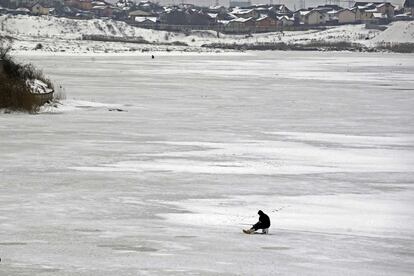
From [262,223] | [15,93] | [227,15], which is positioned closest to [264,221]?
[262,223]

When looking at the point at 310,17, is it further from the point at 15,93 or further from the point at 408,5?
the point at 15,93

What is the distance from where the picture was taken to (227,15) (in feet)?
594

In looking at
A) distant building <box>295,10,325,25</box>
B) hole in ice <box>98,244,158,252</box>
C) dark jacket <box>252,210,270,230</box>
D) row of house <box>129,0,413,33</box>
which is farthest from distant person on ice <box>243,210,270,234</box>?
distant building <box>295,10,325,25</box>

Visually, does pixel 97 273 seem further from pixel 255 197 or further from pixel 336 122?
pixel 336 122

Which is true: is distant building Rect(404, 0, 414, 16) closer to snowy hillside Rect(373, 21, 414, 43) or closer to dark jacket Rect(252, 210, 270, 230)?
snowy hillside Rect(373, 21, 414, 43)

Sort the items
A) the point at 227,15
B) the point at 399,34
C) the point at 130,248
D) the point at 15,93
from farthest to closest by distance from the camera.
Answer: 1. the point at 227,15
2. the point at 399,34
3. the point at 15,93
4. the point at 130,248

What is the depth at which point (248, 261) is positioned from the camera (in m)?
10.1

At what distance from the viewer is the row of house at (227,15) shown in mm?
164875

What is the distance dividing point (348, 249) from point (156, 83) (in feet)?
106

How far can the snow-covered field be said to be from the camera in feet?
312

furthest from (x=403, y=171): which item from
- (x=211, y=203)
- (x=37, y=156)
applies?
(x=37, y=156)

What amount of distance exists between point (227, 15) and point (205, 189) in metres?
168

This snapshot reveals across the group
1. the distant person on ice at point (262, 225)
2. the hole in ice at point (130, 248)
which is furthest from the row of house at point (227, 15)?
the hole in ice at point (130, 248)

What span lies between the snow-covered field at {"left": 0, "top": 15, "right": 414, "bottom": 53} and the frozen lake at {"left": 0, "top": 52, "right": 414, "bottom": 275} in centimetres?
6140
